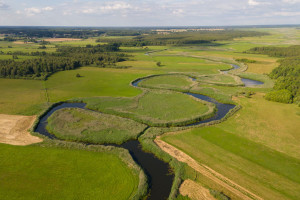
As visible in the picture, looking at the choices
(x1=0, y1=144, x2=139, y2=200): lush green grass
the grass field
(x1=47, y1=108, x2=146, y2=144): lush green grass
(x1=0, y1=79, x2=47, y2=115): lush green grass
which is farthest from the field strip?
(x1=0, y1=79, x2=47, y2=115): lush green grass

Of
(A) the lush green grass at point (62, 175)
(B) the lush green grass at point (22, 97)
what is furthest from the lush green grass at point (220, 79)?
(B) the lush green grass at point (22, 97)

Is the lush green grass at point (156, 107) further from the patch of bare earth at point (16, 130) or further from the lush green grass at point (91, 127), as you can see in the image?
the patch of bare earth at point (16, 130)

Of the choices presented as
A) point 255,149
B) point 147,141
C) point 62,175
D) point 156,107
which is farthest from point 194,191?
point 156,107

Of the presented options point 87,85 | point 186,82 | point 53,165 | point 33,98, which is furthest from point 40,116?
point 186,82

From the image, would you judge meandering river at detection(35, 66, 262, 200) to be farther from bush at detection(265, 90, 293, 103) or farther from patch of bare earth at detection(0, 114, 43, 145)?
bush at detection(265, 90, 293, 103)

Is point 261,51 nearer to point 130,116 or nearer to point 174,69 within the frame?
point 174,69

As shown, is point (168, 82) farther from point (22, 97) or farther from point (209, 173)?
point (209, 173)
